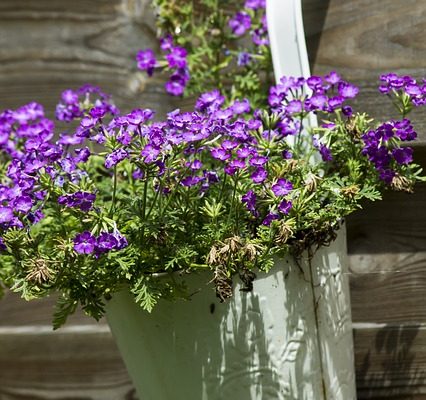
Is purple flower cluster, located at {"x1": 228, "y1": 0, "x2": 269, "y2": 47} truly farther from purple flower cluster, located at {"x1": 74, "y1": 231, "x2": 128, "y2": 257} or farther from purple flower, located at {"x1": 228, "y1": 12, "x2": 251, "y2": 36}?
purple flower cluster, located at {"x1": 74, "y1": 231, "x2": 128, "y2": 257}

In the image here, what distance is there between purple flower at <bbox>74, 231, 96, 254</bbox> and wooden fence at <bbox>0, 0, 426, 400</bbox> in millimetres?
705

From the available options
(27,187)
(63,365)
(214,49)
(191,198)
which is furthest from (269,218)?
(63,365)

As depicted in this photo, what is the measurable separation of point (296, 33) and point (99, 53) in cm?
68

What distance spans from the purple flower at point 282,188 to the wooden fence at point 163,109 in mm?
446

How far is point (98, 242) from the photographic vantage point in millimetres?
1393

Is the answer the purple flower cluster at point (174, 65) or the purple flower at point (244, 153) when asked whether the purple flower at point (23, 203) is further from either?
the purple flower cluster at point (174, 65)

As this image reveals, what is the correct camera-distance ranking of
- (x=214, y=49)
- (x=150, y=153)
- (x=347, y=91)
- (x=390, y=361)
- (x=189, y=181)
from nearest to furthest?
A: 1. (x=150, y=153)
2. (x=189, y=181)
3. (x=347, y=91)
4. (x=390, y=361)
5. (x=214, y=49)

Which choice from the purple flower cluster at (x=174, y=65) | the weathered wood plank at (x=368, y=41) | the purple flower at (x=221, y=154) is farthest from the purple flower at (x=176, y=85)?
the purple flower at (x=221, y=154)

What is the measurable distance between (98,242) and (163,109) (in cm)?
83

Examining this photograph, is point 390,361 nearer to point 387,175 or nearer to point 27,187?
point 387,175

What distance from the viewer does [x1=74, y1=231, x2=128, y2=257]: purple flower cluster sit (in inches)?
54.6

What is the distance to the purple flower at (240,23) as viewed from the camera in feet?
6.50

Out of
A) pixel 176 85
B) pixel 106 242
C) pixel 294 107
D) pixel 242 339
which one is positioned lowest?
pixel 242 339

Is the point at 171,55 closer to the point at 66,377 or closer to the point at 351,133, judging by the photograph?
the point at 351,133
